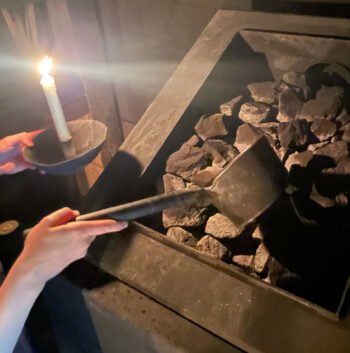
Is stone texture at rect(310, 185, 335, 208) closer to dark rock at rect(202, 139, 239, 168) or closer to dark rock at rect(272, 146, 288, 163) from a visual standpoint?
dark rock at rect(272, 146, 288, 163)

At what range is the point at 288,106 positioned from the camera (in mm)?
1562

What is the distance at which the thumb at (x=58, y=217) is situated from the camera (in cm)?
115

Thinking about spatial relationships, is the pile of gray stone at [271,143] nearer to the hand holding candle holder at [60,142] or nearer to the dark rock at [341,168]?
the dark rock at [341,168]

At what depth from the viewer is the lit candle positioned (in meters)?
1.29

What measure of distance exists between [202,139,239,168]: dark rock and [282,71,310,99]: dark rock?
386 millimetres

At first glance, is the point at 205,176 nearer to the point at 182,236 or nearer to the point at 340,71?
the point at 182,236

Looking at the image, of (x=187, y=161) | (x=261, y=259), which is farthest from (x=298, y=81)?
(x=261, y=259)

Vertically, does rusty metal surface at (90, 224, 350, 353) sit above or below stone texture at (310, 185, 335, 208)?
below

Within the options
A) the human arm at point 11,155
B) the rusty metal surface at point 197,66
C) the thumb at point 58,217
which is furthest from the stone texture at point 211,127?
the human arm at point 11,155

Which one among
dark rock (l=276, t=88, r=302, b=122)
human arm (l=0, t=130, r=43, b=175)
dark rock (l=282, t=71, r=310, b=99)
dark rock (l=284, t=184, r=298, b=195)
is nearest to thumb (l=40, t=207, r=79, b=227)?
human arm (l=0, t=130, r=43, b=175)

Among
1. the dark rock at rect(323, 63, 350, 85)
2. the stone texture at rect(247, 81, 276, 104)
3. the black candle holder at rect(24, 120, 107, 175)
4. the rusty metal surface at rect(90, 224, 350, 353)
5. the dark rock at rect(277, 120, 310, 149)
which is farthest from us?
the stone texture at rect(247, 81, 276, 104)

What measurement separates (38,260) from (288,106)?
3.65ft

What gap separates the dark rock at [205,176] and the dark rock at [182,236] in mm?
185

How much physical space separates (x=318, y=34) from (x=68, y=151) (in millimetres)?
1112
